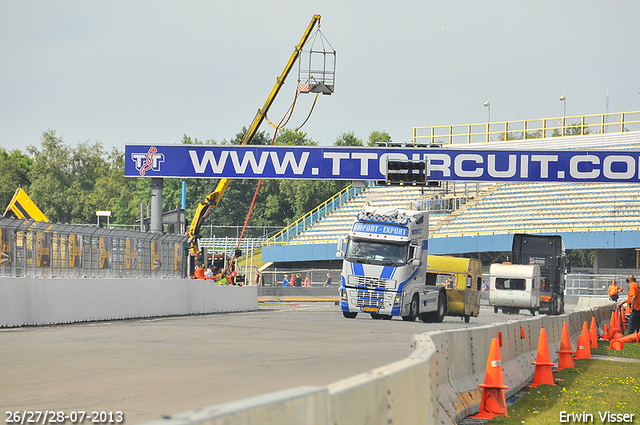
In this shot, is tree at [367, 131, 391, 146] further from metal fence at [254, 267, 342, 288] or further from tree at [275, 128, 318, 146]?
metal fence at [254, 267, 342, 288]

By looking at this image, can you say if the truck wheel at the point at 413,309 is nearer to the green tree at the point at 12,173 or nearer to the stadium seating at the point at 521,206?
the stadium seating at the point at 521,206

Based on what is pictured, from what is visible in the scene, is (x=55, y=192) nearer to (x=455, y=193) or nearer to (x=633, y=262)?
(x=455, y=193)

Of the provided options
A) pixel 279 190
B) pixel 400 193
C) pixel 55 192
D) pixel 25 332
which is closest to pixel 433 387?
pixel 25 332

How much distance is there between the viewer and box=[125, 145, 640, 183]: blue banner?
32.8m

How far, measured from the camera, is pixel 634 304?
67.4 ft

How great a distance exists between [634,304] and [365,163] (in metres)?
14.4

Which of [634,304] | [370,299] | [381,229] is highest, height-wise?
[381,229]

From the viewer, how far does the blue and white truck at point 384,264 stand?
26438 millimetres

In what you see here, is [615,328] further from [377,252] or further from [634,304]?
[377,252]

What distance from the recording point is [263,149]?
110 ft

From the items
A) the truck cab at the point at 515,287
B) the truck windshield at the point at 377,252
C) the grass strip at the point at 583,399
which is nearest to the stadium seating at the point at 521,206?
the truck cab at the point at 515,287

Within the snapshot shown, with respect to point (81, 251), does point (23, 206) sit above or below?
above

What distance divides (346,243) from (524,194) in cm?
3398

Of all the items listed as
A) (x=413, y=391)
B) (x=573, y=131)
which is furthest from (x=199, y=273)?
(x=573, y=131)
